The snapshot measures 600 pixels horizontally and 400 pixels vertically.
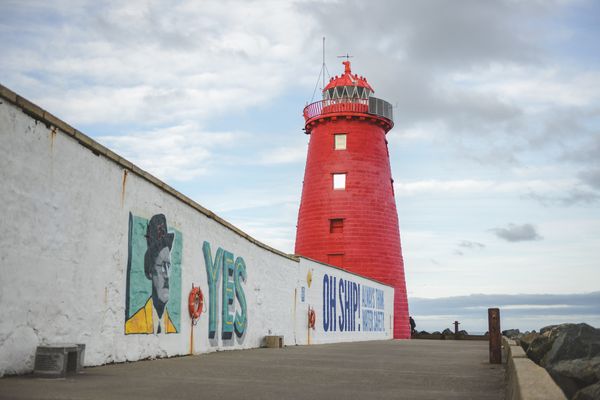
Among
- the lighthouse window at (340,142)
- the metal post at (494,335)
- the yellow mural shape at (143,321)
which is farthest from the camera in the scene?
the lighthouse window at (340,142)

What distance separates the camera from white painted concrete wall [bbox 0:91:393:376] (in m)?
7.71

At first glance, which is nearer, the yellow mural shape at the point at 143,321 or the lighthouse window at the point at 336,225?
the yellow mural shape at the point at 143,321

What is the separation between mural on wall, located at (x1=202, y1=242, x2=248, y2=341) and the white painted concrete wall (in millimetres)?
309

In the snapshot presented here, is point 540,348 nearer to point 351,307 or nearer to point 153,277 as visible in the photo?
point 153,277

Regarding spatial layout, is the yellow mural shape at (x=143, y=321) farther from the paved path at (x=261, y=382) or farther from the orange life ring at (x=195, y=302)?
the orange life ring at (x=195, y=302)

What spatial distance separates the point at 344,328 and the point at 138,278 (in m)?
19.3

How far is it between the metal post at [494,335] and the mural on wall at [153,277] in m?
6.09

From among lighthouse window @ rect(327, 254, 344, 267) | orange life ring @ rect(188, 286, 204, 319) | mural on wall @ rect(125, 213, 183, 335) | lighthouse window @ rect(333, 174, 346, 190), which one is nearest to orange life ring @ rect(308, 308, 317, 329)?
lighthouse window @ rect(327, 254, 344, 267)

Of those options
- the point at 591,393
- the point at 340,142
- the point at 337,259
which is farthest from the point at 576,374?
the point at 340,142

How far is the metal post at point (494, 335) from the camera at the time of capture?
12.2 meters

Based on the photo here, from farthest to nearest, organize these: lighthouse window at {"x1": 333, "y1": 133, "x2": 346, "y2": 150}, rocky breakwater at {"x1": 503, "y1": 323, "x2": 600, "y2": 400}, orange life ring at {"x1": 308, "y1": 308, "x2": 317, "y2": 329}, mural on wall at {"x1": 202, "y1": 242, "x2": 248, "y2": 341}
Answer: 1. lighthouse window at {"x1": 333, "y1": 133, "x2": 346, "y2": 150}
2. orange life ring at {"x1": 308, "y1": 308, "x2": 317, "y2": 329}
3. mural on wall at {"x1": 202, "y1": 242, "x2": 248, "y2": 341}
4. rocky breakwater at {"x1": 503, "y1": 323, "x2": 600, "y2": 400}

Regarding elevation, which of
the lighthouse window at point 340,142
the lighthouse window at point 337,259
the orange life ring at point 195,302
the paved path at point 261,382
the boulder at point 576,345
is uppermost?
the lighthouse window at point 340,142

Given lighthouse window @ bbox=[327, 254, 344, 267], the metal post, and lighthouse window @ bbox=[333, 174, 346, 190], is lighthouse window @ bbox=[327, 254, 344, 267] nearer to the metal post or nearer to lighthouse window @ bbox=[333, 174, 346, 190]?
lighthouse window @ bbox=[333, 174, 346, 190]

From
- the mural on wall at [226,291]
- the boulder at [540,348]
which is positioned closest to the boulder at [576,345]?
the boulder at [540,348]
